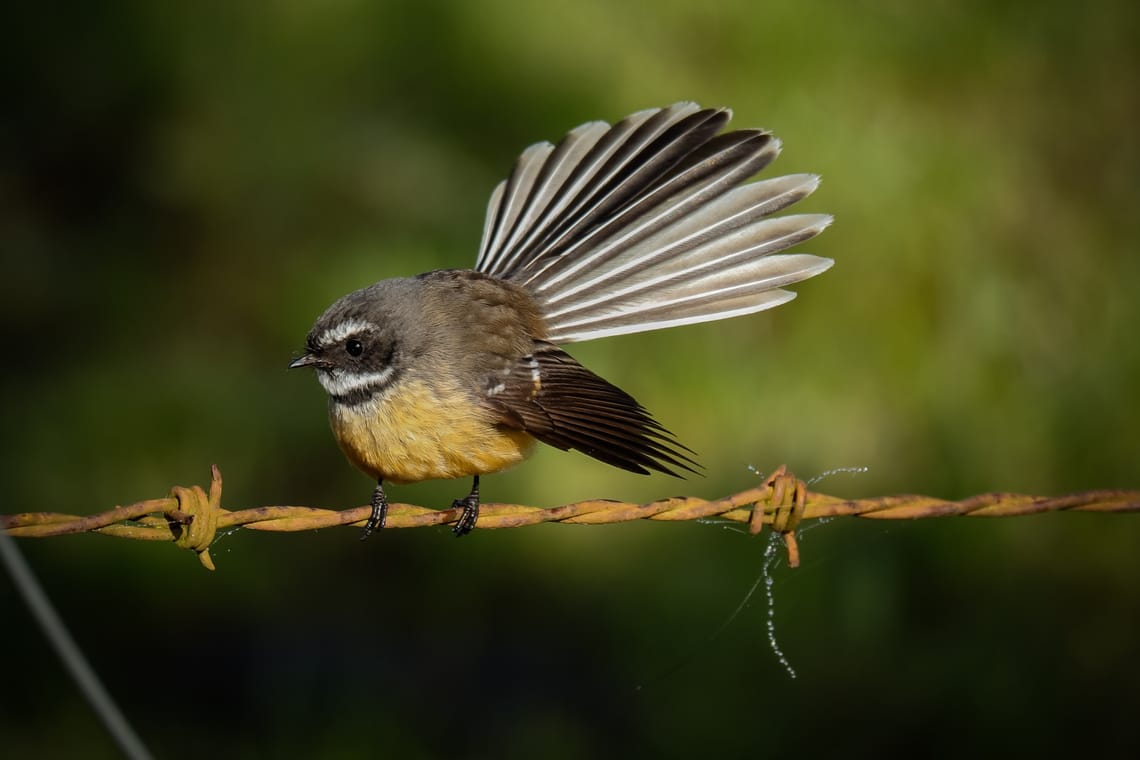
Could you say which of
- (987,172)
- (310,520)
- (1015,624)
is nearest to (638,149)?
(310,520)

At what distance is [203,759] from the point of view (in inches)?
191

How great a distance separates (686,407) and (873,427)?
2.71 ft

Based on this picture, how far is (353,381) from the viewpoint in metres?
3.79

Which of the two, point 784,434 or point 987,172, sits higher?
point 987,172

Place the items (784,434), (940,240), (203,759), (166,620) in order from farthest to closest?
1. (940,240)
2. (784,434)
3. (166,620)
4. (203,759)

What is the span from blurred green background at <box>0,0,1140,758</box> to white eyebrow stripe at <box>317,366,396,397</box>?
1512mm

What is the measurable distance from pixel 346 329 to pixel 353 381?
0.14 meters

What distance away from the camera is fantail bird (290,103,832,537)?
3.62 meters

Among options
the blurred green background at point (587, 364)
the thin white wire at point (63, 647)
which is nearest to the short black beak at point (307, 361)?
the blurred green background at point (587, 364)

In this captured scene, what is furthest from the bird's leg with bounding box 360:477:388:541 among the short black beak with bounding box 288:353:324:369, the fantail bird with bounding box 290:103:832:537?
the short black beak with bounding box 288:353:324:369

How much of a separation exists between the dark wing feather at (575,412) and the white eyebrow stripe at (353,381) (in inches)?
10.9

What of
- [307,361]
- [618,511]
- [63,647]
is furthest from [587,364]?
[63,647]

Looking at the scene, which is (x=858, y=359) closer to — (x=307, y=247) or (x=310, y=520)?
(x=307, y=247)

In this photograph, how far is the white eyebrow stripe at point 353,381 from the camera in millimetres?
3738
